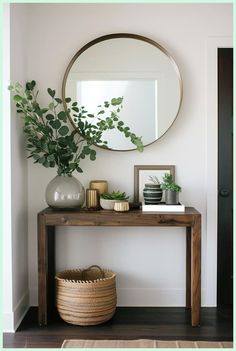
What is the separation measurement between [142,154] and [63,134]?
2.02 feet

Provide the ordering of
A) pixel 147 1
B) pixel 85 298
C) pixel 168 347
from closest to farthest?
pixel 168 347 < pixel 85 298 < pixel 147 1

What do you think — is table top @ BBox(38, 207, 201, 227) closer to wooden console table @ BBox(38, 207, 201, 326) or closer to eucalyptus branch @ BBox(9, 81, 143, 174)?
wooden console table @ BBox(38, 207, 201, 326)

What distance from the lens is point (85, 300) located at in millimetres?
2980

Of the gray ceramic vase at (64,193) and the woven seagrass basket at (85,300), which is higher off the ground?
the gray ceramic vase at (64,193)

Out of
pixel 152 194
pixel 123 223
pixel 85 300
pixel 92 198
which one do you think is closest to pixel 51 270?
pixel 85 300

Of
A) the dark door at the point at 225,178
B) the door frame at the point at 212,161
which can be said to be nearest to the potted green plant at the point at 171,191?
the door frame at the point at 212,161

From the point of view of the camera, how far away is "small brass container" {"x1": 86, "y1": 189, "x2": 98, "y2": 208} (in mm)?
3232

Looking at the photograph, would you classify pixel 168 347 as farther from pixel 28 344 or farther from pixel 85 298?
pixel 28 344

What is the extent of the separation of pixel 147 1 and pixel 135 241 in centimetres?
176

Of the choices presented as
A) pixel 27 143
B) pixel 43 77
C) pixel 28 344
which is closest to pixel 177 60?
pixel 43 77

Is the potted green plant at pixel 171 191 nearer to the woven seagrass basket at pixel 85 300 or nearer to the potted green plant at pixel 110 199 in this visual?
the potted green plant at pixel 110 199

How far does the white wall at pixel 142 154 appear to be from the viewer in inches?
132

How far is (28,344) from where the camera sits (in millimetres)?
2725

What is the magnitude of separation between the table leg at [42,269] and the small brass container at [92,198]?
0.39 m
